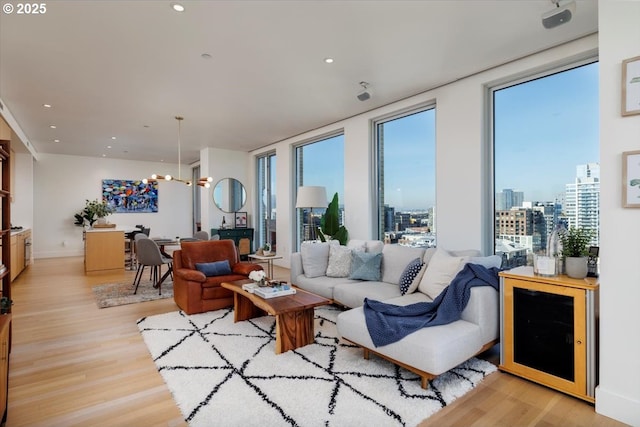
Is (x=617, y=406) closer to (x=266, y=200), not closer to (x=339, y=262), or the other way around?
(x=339, y=262)

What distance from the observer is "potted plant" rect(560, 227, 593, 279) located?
2328 mm

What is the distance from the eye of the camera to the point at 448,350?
2254 millimetres

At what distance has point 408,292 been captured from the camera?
132 inches

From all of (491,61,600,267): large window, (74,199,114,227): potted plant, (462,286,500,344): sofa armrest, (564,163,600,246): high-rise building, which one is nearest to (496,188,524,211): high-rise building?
(491,61,600,267): large window

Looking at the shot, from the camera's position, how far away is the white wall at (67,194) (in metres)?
8.59

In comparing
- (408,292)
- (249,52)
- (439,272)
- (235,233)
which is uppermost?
(249,52)

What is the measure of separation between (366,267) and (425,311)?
1.33 metres

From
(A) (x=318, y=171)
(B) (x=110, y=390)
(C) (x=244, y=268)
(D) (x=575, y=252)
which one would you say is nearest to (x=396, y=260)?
(D) (x=575, y=252)

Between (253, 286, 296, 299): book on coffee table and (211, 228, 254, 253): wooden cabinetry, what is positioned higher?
(211, 228, 254, 253): wooden cabinetry

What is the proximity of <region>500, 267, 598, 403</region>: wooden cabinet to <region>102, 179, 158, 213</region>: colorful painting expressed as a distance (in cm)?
983

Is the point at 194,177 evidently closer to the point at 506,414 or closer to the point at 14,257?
the point at 14,257

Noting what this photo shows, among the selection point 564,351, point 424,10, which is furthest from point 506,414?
point 424,10

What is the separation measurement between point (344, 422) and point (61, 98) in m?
5.13

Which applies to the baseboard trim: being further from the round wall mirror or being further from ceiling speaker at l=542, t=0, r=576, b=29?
the round wall mirror
